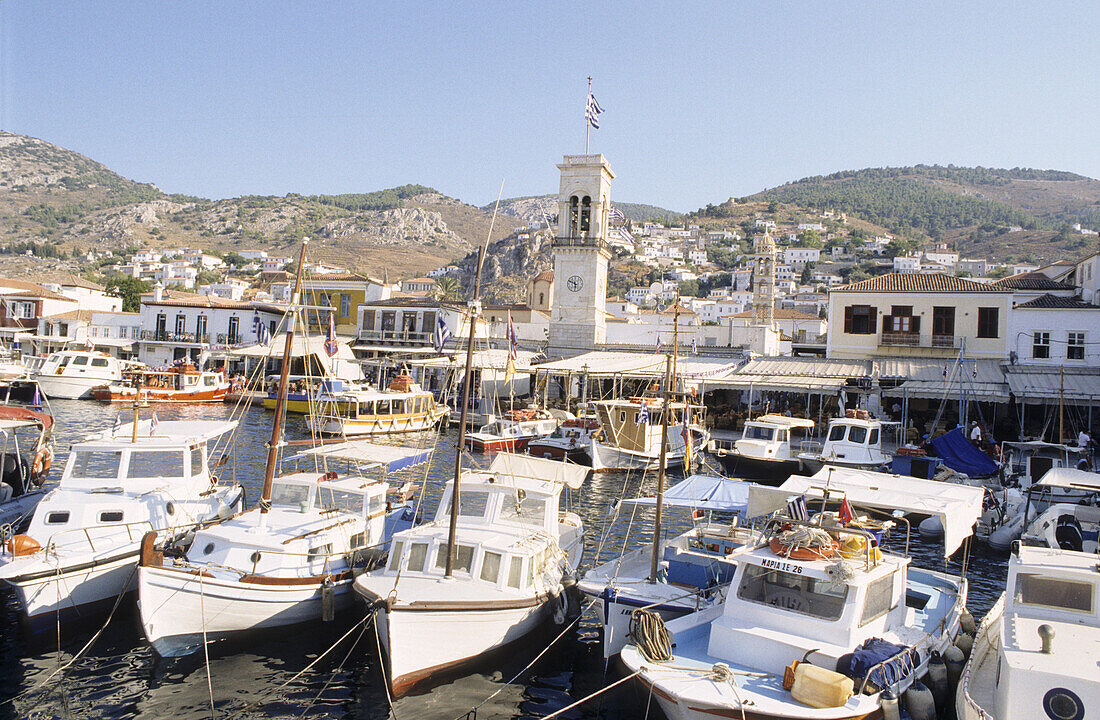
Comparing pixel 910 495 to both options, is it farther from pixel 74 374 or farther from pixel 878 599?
pixel 74 374

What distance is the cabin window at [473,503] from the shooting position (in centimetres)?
1480

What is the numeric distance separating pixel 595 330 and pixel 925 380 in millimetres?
22771

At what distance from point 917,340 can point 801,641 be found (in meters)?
36.9

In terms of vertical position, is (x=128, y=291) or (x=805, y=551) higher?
(x=128, y=291)

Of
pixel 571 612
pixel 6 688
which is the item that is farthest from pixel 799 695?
pixel 6 688

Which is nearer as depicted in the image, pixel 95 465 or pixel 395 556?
pixel 395 556

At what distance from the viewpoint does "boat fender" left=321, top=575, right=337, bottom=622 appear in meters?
13.3

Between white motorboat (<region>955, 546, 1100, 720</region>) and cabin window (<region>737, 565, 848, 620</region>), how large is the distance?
1961 mm

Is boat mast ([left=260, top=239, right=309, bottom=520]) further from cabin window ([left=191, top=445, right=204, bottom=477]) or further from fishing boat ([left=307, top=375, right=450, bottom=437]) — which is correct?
fishing boat ([left=307, top=375, right=450, bottom=437])

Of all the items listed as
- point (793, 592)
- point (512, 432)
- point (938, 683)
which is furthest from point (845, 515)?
point (512, 432)

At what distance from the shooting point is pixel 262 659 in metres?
A: 12.3

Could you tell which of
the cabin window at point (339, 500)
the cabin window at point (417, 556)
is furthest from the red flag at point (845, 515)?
the cabin window at point (339, 500)

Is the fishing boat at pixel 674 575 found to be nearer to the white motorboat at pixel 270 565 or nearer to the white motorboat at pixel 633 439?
the white motorboat at pixel 270 565

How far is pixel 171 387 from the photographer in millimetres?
50562
